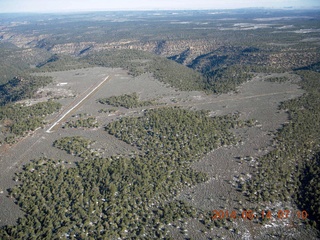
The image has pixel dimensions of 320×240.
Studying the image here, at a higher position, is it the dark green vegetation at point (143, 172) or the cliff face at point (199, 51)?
the cliff face at point (199, 51)

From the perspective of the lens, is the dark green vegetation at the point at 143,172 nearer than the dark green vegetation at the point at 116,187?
No

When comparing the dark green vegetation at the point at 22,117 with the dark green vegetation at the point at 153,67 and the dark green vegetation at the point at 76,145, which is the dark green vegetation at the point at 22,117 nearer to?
the dark green vegetation at the point at 76,145

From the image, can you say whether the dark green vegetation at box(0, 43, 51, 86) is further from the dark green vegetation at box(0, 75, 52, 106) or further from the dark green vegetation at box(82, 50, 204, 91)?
the dark green vegetation at box(0, 75, 52, 106)


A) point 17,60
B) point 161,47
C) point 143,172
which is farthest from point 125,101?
point 161,47

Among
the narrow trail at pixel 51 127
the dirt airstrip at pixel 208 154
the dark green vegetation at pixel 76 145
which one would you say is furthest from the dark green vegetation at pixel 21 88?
the dark green vegetation at pixel 76 145

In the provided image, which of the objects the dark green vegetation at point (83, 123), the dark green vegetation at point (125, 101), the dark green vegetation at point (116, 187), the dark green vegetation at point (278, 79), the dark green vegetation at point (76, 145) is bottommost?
the dark green vegetation at point (116, 187)

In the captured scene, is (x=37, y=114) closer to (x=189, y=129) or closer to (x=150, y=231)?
(x=189, y=129)

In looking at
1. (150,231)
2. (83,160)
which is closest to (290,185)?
(150,231)
